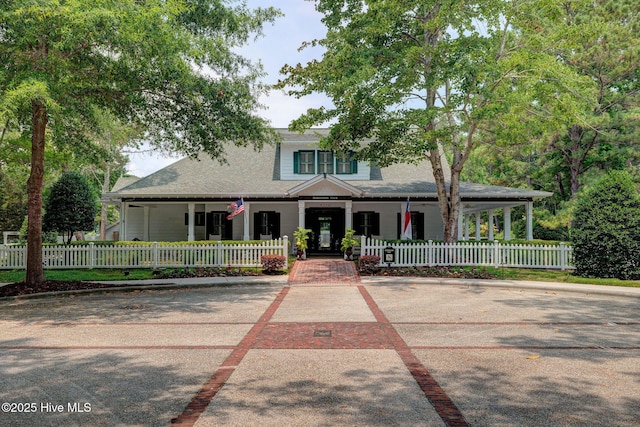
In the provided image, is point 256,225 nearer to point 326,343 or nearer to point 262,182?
point 262,182

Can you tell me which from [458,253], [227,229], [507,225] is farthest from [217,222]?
[507,225]

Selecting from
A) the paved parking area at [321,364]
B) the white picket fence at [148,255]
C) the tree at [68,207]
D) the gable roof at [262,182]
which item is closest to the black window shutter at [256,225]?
the gable roof at [262,182]

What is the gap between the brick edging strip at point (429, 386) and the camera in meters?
4.29

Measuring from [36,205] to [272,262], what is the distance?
834 cm

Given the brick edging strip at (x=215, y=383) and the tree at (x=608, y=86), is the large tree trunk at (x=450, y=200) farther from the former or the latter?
the brick edging strip at (x=215, y=383)

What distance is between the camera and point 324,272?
17844 millimetres

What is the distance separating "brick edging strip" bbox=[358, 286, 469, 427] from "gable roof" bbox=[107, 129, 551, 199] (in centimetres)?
1430

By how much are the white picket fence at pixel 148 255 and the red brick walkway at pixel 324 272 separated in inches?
51.5

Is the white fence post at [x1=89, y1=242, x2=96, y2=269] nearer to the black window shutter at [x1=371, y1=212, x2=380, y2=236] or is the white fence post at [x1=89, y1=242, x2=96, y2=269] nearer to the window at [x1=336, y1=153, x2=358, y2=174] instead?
the window at [x1=336, y1=153, x2=358, y2=174]

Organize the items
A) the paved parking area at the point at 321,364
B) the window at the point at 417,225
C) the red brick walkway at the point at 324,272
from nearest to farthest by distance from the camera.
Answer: the paved parking area at the point at 321,364 → the red brick walkway at the point at 324,272 → the window at the point at 417,225

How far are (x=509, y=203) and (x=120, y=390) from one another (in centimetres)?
2200

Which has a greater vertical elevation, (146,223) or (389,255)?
(146,223)

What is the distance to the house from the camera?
2252cm

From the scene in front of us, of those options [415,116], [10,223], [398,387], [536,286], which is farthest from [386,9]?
[10,223]
